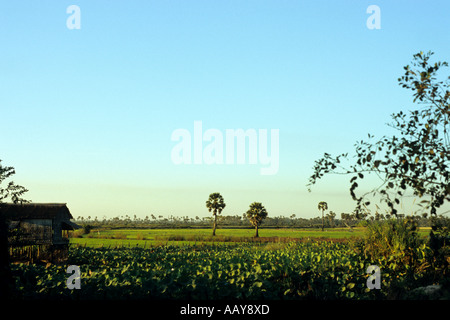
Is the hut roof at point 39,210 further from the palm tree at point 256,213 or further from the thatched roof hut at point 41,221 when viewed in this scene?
the palm tree at point 256,213

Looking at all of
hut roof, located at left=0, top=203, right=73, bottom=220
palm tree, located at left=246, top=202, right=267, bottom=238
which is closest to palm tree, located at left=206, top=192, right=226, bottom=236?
palm tree, located at left=246, top=202, right=267, bottom=238

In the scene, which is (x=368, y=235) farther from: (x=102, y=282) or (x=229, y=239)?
(x=229, y=239)

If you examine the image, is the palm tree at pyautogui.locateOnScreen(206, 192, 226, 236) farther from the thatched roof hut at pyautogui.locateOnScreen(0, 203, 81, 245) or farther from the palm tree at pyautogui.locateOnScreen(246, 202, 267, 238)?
the thatched roof hut at pyautogui.locateOnScreen(0, 203, 81, 245)

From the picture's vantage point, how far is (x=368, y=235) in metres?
13.4

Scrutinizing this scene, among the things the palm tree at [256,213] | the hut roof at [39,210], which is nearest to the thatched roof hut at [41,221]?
the hut roof at [39,210]

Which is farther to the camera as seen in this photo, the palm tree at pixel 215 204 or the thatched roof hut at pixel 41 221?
the palm tree at pixel 215 204

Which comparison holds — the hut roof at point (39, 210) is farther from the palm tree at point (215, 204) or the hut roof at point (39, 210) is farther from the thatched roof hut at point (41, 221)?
the palm tree at point (215, 204)

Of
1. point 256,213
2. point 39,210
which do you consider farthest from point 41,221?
point 256,213

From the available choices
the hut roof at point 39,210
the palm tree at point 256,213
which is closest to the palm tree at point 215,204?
the palm tree at point 256,213

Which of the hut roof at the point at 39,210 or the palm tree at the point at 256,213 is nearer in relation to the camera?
the hut roof at the point at 39,210

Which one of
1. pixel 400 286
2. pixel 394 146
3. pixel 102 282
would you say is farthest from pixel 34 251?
pixel 394 146

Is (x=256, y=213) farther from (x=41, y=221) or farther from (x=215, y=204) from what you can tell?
(x=41, y=221)

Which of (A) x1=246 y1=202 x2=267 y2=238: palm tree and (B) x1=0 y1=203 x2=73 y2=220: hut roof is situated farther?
(A) x1=246 y1=202 x2=267 y2=238: palm tree
